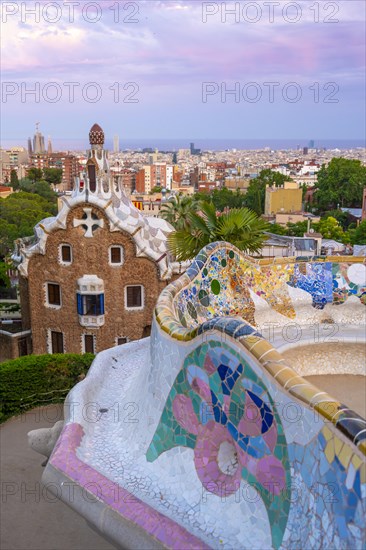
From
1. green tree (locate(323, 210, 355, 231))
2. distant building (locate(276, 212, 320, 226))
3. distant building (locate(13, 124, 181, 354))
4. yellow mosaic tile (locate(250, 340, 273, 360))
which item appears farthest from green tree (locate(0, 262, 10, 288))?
green tree (locate(323, 210, 355, 231))

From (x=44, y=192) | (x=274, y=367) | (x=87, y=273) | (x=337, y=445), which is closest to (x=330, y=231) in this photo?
(x=87, y=273)

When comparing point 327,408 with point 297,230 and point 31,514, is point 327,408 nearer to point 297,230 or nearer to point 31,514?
point 31,514

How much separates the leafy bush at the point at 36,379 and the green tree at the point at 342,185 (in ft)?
191

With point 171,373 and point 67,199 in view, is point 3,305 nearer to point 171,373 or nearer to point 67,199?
point 67,199

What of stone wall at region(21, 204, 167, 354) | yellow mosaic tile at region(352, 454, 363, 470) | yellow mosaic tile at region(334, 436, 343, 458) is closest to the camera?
yellow mosaic tile at region(352, 454, 363, 470)

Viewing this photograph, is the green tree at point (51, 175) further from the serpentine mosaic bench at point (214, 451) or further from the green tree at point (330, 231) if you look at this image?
the serpentine mosaic bench at point (214, 451)

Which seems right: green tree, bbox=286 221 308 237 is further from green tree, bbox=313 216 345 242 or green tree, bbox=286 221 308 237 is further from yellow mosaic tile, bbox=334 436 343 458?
yellow mosaic tile, bbox=334 436 343 458

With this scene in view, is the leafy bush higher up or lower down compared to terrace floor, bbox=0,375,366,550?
higher up

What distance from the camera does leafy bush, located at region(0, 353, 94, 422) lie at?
56.1 feet

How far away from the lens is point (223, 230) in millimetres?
14109

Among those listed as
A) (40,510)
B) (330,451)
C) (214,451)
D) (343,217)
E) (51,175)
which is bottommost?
(40,510)

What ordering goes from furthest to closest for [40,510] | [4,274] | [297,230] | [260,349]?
[297,230] < [4,274] < [40,510] < [260,349]

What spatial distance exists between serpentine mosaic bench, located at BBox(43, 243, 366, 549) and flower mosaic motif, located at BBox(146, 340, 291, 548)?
15 millimetres

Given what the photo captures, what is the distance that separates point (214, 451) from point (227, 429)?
0.45m
